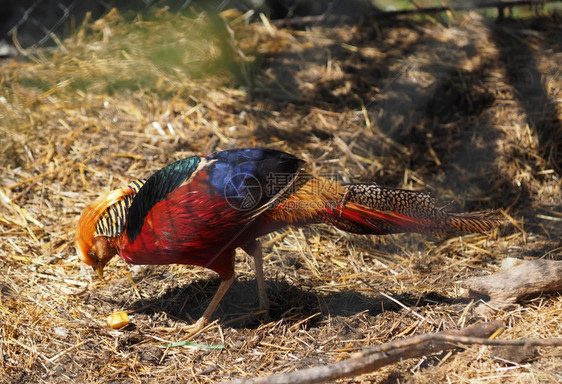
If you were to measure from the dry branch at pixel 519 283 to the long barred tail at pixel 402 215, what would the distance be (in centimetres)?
22

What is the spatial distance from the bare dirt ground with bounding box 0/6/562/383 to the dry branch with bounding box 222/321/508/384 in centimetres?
8

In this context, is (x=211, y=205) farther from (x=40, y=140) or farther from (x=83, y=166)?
(x=40, y=140)

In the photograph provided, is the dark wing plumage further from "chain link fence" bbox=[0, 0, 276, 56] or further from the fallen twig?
"chain link fence" bbox=[0, 0, 276, 56]

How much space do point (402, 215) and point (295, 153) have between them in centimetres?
126

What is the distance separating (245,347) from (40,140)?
217 centimetres

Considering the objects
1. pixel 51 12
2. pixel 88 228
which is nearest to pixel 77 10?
pixel 51 12

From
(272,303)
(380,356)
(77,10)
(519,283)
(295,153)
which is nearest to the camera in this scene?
(380,356)

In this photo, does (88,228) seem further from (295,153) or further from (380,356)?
(295,153)

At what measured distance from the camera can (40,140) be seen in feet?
12.4

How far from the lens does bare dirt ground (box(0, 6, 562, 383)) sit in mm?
2439

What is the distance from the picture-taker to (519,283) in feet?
7.95

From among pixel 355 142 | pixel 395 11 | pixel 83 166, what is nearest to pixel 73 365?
pixel 83 166

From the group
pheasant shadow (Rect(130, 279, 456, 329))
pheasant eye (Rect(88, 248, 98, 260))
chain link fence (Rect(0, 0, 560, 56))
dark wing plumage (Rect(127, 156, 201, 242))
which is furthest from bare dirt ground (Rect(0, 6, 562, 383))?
dark wing plumage (Rect(127, 156, 201, 242))

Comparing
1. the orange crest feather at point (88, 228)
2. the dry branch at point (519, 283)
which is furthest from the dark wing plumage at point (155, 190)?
the dry branch at point (519, 283)
